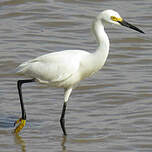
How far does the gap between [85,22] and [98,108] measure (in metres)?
5.46

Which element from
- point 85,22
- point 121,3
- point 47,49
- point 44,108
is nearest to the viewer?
point 44,108

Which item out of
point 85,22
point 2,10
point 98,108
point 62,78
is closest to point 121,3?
point 85,22

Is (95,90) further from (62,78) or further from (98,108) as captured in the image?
(62,78)

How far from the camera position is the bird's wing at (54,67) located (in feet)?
25.7

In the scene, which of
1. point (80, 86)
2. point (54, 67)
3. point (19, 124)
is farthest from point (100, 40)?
point (80, 86)

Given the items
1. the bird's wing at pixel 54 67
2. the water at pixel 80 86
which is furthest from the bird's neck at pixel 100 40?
the water at pixel 80 86

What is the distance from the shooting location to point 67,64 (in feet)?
25.6

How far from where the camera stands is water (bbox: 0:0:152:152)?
7832mm

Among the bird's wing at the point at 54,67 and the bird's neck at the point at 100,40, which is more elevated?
→ the bird's neck at the point at 100,40

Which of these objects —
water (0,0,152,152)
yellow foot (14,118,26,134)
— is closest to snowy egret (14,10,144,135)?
yellow foot (14,118,26,134)

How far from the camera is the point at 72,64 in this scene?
7.81 m

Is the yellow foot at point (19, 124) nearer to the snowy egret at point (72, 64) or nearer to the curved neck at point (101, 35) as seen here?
the snowy egret at point (72, 64)

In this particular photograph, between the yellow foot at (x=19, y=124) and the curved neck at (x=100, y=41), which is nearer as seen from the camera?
the curved neck at (x=100, y=41)

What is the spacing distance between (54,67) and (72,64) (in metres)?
0.28
